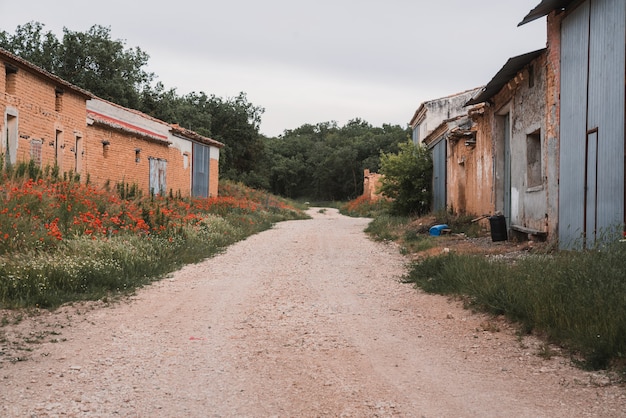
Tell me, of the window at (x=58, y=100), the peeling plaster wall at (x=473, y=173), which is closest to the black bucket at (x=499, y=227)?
the peeling plaster wall at (x=473, y=173)

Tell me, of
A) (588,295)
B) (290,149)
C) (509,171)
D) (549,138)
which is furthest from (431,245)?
(290,149)

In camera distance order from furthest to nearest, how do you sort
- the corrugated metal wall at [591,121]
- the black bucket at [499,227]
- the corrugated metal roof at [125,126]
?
the corrugated metal roof at [125,126]
the black bucket at [499,227]
the corrugated metal wall at [591,121]

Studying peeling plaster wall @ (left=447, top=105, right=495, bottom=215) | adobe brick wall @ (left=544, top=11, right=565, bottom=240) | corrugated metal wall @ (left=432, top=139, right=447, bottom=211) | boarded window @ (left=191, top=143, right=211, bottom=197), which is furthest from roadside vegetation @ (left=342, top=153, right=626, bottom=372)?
boarded window @ (left=191, top=143, right=211, bottom=197)

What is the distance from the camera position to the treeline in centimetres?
3538

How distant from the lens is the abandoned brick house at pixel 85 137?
1490 centimetres

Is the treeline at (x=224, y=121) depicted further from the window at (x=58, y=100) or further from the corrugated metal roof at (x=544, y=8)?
the corrugated metal roof at (x=544, y=8)

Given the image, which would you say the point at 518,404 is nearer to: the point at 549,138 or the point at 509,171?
the point at 549,138

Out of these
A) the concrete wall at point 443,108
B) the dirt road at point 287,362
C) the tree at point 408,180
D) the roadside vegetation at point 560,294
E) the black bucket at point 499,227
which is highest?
the concrete wall at point 443,108

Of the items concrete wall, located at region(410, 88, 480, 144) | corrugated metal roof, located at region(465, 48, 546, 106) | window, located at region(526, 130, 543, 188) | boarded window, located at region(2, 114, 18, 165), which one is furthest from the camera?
concrete wall, located at region(410, 88, 480, 144)

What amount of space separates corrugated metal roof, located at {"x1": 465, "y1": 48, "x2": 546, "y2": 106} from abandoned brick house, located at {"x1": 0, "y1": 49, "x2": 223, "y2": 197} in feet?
36.2

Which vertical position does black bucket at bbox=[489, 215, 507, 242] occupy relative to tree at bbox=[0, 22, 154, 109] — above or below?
below

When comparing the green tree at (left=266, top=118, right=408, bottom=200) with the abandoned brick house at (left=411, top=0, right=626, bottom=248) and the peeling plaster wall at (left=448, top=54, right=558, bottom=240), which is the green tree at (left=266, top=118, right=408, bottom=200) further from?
the abandoned brick house at (left=411, top=0, right=626, bottom=248)

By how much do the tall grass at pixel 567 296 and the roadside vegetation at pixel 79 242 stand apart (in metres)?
4.89

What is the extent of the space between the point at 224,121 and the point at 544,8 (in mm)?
39162
